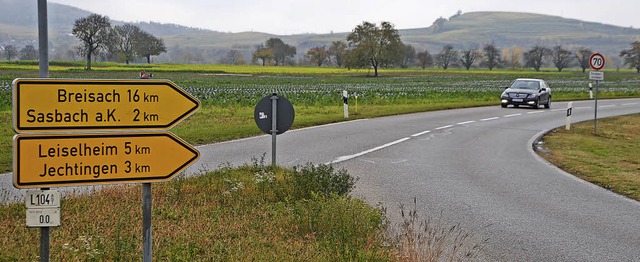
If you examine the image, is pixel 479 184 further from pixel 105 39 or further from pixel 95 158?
pixel 105 39

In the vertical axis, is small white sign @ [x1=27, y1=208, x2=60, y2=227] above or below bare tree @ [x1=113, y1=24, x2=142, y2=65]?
below

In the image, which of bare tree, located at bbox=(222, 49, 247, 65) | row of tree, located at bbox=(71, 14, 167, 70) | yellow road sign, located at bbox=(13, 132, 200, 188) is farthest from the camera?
bare tree, located at bbox=(222, 49, 247, 65)

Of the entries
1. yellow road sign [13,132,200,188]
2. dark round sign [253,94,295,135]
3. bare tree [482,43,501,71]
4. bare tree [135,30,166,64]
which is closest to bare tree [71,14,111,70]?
bare tree [135,30,166,64]

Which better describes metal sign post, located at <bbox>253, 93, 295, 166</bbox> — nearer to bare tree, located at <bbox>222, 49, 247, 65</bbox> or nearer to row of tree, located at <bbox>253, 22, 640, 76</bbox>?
row of tree, located at <bbox>253, 22, 640, 76</bbox>

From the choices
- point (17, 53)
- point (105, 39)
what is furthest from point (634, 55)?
point (17, 53)

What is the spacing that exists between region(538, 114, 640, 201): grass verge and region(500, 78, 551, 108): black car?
684 cm

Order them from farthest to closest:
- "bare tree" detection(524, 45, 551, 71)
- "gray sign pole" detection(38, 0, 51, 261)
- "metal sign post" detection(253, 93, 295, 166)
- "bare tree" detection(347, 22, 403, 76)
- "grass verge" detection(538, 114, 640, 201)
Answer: "bare tree" detection(524, 45, 551, 71)
"bare tree" detection(347, 22, 403, 76)
"grass verge" detection(538, 114, 640, 201)
"metal sign post" detection(253, 93, 295, 166)
"gray sign pole" detection(38, 0, 51, 261)

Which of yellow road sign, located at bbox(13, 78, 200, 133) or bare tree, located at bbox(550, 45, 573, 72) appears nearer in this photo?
yellow road sign, located at bbox(13, 78, 200, 133)

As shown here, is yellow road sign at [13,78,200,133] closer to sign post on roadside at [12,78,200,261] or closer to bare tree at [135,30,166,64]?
sign post on roadside at [12,78,200,261]

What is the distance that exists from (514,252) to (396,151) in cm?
826

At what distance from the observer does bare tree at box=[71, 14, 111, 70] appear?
80125 mm

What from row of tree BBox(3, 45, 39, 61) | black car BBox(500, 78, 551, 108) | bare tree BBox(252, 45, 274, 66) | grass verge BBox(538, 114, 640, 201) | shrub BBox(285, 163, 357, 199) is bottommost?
grass verge BBox(538, 114, 640, 201)

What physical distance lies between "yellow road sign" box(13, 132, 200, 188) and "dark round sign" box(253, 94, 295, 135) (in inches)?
245

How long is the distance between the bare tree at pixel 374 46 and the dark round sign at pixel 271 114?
3361 inches
